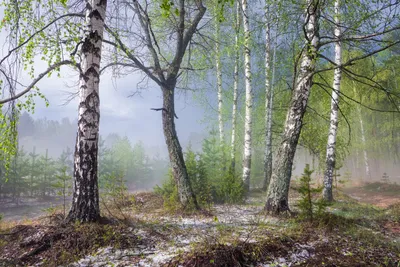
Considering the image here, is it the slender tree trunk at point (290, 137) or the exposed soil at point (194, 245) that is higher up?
the slender tree trunk at point (290, 137)

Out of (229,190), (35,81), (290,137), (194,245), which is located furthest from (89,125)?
(229,190)

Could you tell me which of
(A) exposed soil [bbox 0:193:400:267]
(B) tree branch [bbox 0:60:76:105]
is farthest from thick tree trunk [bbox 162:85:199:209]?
(B) tree branch [bbox 0:60:76:105]

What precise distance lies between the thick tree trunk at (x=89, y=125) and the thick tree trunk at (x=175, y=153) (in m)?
2.95

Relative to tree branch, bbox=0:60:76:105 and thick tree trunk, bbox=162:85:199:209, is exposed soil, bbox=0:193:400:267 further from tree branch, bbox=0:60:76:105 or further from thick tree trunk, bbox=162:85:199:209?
tree branch, bbox=0:60:76:105

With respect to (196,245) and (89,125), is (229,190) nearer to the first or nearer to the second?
(196,245)

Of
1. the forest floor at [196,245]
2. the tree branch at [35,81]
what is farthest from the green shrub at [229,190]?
the tree branch at [35,81]

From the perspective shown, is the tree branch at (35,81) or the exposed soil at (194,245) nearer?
the exposed soil at (194,245)

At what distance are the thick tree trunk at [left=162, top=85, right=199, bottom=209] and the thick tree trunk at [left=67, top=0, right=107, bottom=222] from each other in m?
2.95

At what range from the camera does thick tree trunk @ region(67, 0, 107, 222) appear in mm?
4922

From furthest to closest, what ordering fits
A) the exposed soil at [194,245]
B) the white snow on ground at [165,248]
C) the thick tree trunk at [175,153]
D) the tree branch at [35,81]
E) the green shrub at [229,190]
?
the green shrub at [229,190] → the thick tree trunk at [175,153] → the tree branch at [35,81] → the white snow on ground at [165,248] → the exposed soil at [194,245]

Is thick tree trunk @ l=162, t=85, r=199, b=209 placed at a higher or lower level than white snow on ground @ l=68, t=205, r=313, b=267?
higher

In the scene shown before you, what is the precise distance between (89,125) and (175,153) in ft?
10.8

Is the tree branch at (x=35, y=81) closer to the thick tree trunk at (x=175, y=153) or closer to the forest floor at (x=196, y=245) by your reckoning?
the forest floor at (x=196, y=245)

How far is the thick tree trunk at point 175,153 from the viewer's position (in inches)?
304
